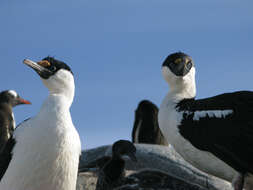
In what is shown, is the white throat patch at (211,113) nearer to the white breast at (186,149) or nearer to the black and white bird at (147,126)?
the white breast at (186,149)

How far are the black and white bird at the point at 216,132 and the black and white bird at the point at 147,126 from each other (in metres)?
6.30

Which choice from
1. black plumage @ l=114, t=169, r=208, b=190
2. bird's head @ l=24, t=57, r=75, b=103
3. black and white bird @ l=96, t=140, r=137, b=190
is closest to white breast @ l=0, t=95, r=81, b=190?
bird's head @ l=24, t=57, r=75, b=103

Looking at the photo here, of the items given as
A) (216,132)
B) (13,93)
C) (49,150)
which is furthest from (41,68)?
(13,93)

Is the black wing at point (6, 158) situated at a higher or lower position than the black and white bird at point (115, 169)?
higher

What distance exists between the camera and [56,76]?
582 centimetres

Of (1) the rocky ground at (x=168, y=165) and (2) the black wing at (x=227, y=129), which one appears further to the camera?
(1) the rocky ground at (x=168, y=165)

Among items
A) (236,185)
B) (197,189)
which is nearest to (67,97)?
(197,189)

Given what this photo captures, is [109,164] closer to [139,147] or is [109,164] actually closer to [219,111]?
[219,111]

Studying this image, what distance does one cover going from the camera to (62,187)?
5.38 meters

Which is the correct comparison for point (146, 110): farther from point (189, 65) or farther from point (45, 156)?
point (45, 156)

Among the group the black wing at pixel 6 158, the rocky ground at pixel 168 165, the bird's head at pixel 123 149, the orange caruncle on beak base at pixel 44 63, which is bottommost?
the rocky ground at pixel 168 165

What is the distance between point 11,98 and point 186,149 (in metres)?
10.7

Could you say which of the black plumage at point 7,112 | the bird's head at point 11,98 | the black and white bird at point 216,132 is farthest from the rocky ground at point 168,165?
the bird's head at point 11,98

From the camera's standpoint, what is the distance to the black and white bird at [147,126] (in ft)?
45.6
